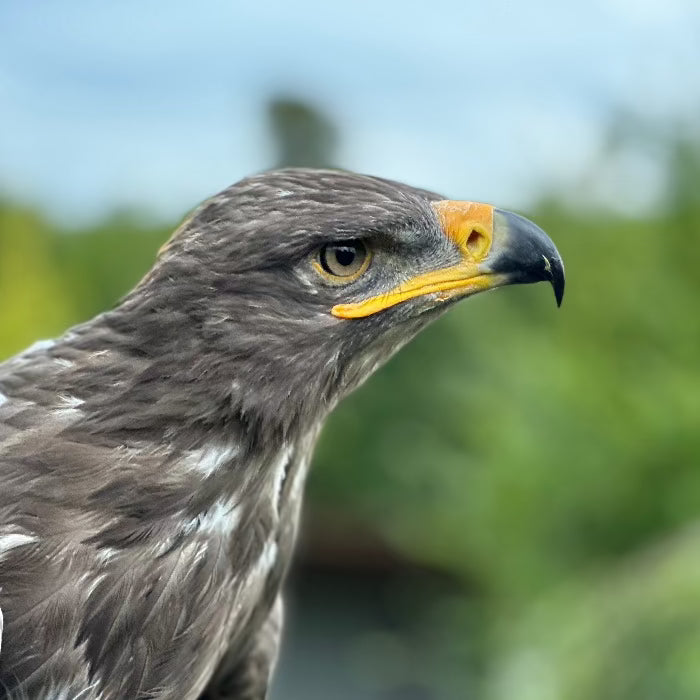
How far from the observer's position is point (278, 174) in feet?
8.80

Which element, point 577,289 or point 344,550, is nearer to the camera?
point 577,289

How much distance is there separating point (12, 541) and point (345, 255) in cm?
104

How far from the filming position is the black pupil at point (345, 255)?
264cm

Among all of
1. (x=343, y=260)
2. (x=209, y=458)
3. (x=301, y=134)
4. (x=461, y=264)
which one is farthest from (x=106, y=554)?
(x=301, y=134)

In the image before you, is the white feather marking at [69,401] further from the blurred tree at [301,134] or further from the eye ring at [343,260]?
the blurred tree at [301,134]

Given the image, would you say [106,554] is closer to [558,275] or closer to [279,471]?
[279,471]

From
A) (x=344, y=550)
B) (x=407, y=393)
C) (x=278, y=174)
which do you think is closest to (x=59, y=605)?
(x=278, y=174)

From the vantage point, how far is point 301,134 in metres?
12.6

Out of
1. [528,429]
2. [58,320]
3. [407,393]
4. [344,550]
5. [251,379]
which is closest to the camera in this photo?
[251,379]

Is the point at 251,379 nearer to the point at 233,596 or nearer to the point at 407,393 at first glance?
the point at 233,596

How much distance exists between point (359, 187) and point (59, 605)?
1.23 meters

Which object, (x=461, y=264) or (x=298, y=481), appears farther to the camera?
(x=298, y=481)

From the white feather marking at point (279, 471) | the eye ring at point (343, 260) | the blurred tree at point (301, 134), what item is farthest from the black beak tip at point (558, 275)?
the blurred tree at point (301, 134)

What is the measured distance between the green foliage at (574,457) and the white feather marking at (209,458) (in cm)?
393
